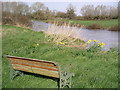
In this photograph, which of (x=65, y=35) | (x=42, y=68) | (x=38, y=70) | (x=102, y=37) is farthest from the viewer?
(x=102, y=37)

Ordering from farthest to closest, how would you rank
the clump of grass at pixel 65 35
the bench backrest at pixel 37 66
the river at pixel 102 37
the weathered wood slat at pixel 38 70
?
the river at pixel 102 37 → the clump of grass at pixel 65 35 → the weathered wood slat at pixel 38 70 → the bench backrest at pixel 37 66

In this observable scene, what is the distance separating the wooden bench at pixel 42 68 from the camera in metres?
3.74

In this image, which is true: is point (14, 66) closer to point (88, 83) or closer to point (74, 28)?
point (88, 83)

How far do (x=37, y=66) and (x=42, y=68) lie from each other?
149mm

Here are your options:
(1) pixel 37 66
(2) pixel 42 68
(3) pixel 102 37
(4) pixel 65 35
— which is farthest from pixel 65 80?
(3) pixel 102 37

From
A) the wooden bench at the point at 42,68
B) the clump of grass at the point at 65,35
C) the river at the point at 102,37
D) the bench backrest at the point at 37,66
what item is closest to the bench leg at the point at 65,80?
the wooden bench at the point at 42,68

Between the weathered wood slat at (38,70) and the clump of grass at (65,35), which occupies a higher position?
the clump of grass at (65,35)

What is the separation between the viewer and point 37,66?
4.02 metres

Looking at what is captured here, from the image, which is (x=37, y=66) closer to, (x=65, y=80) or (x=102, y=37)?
(x=65, y=80)

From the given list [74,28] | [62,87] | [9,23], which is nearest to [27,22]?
[9,23]

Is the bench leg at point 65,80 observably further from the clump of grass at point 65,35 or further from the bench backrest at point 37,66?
the clump of grass at point 65,35

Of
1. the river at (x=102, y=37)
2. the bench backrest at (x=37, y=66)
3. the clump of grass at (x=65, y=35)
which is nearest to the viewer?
the bench backrest at (x=37, y=66)

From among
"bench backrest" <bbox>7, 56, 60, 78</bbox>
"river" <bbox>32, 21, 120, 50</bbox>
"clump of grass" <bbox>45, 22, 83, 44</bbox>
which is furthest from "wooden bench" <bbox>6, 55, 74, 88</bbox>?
"clump of grass" <bbox>45, 22, 83, 44</bbox>

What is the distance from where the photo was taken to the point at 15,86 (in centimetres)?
427
